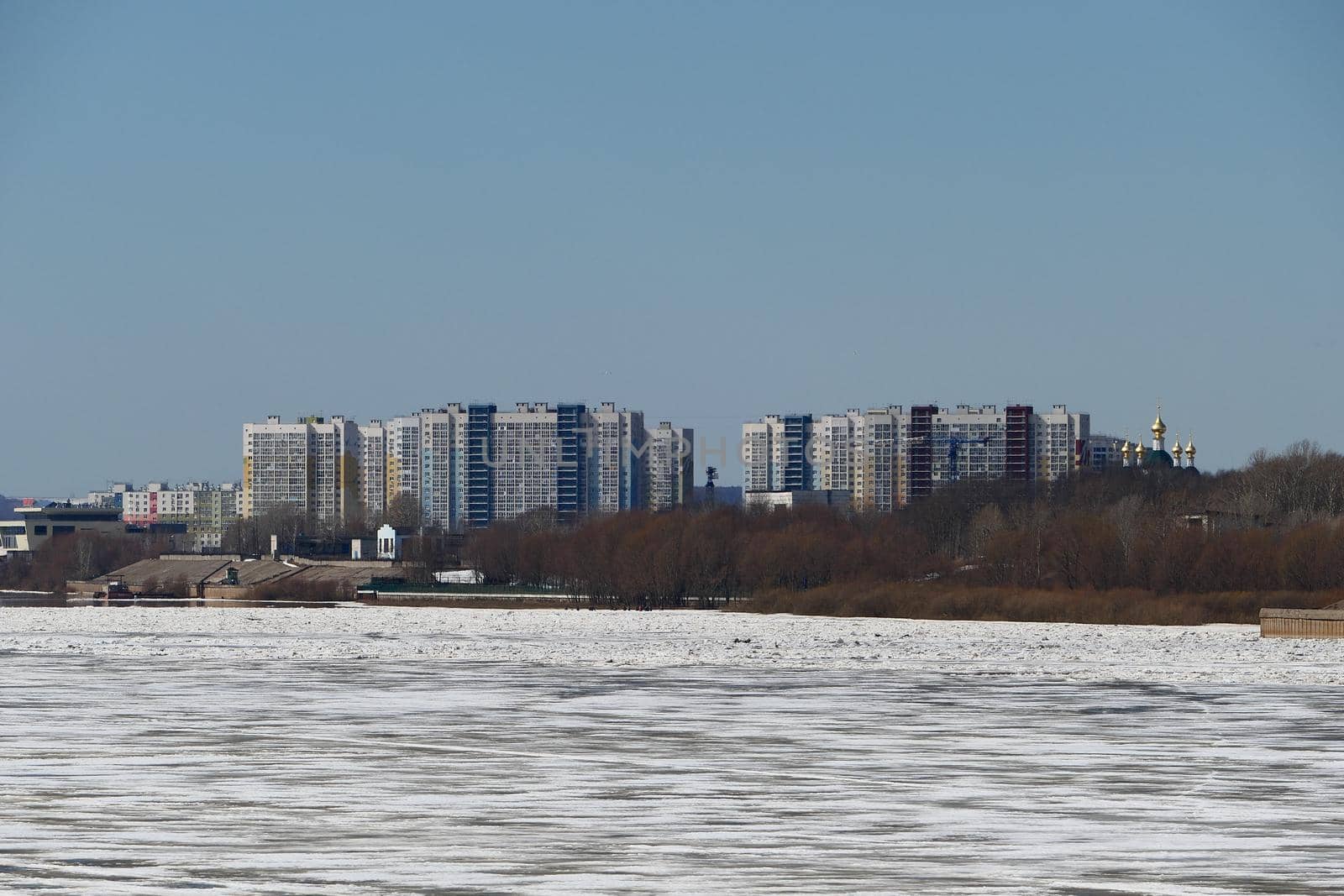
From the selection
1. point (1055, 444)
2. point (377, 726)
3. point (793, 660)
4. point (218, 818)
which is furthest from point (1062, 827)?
point (1055, 444)

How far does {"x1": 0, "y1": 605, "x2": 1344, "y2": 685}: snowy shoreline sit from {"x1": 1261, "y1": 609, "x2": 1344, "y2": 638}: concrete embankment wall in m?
0.82

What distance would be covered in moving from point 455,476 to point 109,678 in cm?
14113

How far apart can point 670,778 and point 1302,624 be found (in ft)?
99.3

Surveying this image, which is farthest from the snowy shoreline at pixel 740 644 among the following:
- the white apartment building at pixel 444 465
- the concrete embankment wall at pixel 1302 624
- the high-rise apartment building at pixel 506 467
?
the white apartment building at pixel 444 465

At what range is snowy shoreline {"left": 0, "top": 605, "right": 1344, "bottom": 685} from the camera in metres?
30.3

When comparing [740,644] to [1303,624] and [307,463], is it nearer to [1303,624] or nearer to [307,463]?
[1303,624]

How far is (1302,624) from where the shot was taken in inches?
1657

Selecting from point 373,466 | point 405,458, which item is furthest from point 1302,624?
point 373,466

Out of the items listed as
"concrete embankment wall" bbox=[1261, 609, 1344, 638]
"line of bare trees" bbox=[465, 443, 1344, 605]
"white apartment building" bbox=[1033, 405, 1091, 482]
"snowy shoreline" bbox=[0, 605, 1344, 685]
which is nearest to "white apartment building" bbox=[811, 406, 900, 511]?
"white apartment building" bbox=[1033, 405, 1091, 482]

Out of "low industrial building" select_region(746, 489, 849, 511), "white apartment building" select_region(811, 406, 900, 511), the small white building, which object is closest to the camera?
the small white building

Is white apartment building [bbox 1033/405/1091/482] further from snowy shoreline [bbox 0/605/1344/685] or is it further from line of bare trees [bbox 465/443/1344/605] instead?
snowy shoreline [bbox 0/605/1344/685]

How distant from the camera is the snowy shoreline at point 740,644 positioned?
3027cm

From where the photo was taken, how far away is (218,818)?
41.9 feet

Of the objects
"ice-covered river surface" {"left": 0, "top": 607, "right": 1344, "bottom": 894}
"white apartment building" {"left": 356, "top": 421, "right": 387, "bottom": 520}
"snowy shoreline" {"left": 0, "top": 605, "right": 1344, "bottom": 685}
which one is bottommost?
"snowy shoreline" {"left": 0, "top": 605, "right": 1344, "bottom": 685}
